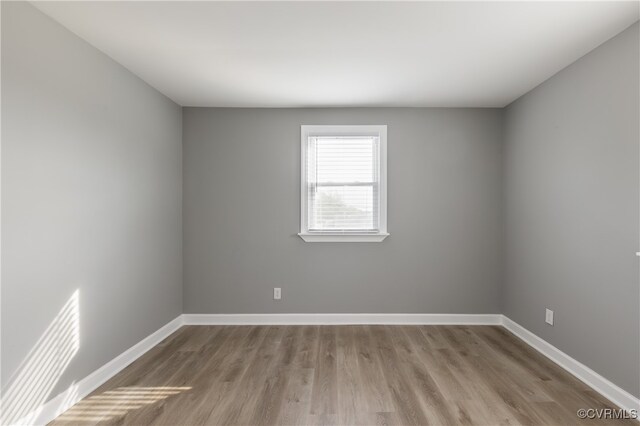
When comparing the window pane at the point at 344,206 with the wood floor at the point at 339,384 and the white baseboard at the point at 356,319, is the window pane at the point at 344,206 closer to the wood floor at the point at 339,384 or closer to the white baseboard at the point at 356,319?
the white baseboard at the point at 356,319

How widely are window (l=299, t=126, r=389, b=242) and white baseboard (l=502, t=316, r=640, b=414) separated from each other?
1739 millimetres


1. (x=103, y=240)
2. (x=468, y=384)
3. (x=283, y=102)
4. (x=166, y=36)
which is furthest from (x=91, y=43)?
(x=468, y=384)

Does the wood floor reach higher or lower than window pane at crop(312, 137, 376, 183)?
lower

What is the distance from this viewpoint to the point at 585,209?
267 cm

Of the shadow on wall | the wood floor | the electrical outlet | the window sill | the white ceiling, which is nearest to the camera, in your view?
the shadow on wall

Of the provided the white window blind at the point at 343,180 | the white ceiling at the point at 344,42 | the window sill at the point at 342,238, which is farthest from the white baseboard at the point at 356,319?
the white ceiling at the point at 344,42

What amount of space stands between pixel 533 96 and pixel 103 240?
154 inches

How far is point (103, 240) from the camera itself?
2.66 m

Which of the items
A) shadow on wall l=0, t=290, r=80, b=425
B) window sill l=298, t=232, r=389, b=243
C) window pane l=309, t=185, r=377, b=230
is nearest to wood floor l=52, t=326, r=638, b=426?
shadow on wall l=0, t=290, r=80, b=425

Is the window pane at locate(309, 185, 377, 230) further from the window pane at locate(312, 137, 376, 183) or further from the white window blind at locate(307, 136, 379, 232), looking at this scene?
the window pane at locate(312, 137, 376, 183)

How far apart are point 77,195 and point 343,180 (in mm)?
2495

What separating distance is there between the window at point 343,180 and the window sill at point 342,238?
17 mm

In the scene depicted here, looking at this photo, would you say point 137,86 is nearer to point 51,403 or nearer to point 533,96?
point 51,403

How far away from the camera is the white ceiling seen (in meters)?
2.09
